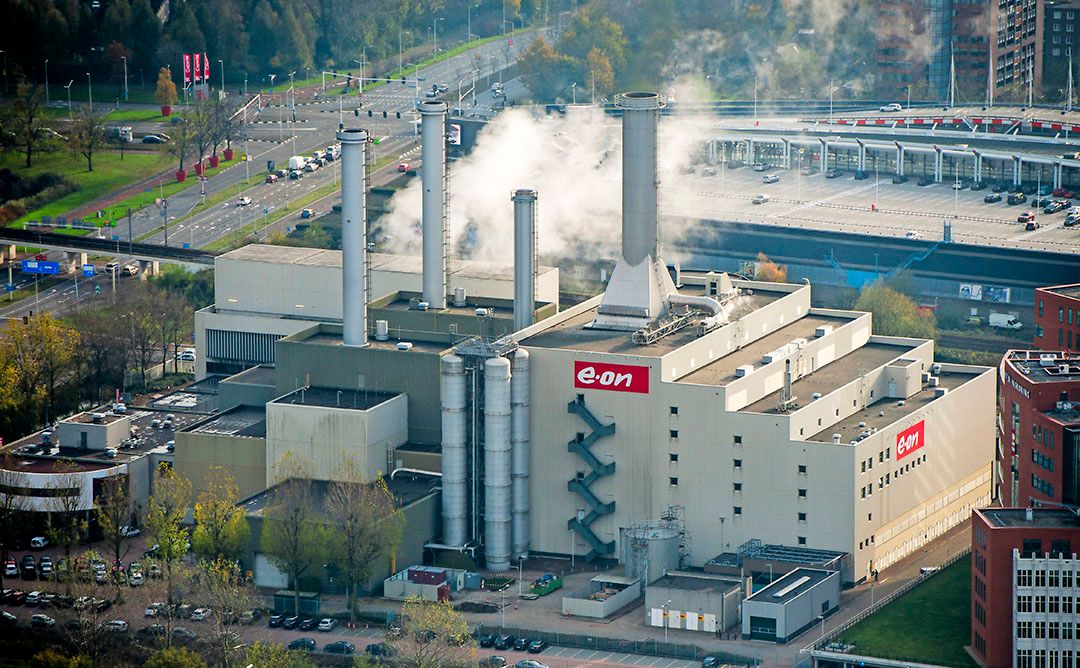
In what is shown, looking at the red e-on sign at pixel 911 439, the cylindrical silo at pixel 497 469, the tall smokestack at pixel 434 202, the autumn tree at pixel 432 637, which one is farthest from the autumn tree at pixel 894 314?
the autumn tree at pixel 432 637

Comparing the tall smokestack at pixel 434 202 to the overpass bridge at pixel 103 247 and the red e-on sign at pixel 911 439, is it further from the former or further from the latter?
the overpass bridge at pixel 103 247

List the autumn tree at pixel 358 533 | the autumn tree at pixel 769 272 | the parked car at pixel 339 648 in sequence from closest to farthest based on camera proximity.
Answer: the parked car at pixel 339 648, the autumn tree at pixel 358 533, the autumn tree at pixel 769 272

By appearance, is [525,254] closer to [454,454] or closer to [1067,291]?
[454,454]

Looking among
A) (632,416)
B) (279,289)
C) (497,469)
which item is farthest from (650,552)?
(279,289)

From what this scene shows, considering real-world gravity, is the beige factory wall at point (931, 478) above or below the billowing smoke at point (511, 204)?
below

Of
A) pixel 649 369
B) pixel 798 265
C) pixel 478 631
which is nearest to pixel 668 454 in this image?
pixel 649 369

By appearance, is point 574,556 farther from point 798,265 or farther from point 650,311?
point 798,265

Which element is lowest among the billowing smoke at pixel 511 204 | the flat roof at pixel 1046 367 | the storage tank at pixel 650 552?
the storage tank at pixel 650 552

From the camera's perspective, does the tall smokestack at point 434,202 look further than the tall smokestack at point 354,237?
Yes
